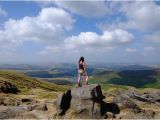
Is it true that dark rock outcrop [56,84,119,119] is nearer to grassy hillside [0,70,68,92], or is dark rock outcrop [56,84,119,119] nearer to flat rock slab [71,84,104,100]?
flat rock slab [71,84,104,100]

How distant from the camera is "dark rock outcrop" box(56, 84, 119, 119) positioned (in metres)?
45.7

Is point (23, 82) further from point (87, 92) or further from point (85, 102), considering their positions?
point (85, 102)

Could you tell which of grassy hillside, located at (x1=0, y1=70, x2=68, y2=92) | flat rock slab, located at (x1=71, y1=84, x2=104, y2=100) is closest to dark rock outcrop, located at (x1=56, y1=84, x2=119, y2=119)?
flat rock slab, located at (x1=71, y1=84, x2=104, y2=100)

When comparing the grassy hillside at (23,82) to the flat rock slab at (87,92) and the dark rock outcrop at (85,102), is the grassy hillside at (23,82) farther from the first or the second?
the flat rock slab at (87,92)

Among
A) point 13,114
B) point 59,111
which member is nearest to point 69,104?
point 59,111

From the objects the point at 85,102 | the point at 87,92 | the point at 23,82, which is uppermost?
the point at 87,92

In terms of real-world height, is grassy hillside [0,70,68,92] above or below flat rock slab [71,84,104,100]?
below

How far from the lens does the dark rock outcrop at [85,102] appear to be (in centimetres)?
4572

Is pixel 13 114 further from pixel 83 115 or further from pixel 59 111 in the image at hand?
pixel 83 115

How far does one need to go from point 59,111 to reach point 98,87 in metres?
7.64

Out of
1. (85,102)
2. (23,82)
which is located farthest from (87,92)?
(23,82)

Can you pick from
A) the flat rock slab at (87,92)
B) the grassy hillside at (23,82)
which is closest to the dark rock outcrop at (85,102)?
the flat rock slab at (87,92)

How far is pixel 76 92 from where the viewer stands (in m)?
47.8

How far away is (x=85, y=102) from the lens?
46.3m
